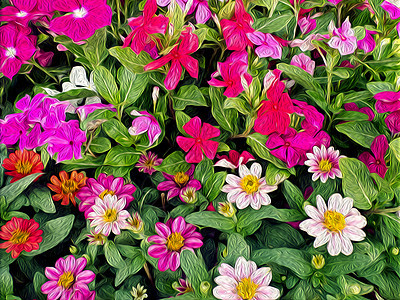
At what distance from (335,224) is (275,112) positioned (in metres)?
0.24

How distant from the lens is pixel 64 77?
897mm

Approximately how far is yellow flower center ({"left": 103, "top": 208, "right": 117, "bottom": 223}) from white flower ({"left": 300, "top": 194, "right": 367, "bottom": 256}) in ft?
1.20

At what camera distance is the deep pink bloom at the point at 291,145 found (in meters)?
0.75

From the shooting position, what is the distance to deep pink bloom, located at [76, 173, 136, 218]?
29.5 inches

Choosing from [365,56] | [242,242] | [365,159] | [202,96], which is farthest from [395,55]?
[242,242]

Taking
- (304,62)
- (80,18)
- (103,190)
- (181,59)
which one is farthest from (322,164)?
(80,18)

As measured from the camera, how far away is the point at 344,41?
0.73 metres

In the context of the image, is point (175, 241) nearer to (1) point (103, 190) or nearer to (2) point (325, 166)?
(1) point (103, 190)

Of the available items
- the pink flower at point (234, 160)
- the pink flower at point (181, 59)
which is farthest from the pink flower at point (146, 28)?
the pink flower at point (234, 160)

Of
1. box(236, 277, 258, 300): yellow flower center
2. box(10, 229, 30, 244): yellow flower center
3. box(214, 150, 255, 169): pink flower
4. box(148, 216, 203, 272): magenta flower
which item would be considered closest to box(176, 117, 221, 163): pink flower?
box(214, 150, 255, 169): pink flower

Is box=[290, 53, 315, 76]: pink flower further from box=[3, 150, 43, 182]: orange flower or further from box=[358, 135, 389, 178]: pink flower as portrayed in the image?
box=[3, 150, 43, 182]: orange flower

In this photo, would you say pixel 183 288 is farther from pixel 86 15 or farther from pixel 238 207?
pixel 86 15

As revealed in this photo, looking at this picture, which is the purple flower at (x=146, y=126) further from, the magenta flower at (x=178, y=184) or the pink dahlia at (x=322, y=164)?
the pink dahlia at (x=322, y=164)

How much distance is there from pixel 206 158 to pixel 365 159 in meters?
0.36
